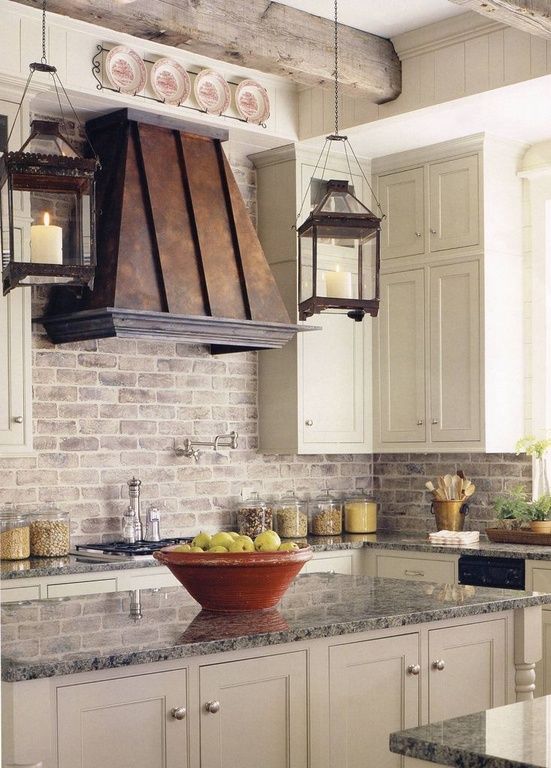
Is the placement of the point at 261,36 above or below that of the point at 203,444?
above

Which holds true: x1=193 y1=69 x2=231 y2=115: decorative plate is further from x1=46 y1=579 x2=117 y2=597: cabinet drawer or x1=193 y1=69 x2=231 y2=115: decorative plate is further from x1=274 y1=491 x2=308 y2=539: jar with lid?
x1=46 y1=579 x2=117 y2=597: cabinet drawer

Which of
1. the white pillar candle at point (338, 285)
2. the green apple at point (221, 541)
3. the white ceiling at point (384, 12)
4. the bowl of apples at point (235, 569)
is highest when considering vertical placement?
the white ceiling at point (384, 12)

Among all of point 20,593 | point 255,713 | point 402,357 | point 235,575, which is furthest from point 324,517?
point 255,713

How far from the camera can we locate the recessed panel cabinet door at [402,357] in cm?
590

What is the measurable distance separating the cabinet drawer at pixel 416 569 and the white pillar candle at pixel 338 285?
1911 mm

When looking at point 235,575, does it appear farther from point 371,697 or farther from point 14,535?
point 14,535

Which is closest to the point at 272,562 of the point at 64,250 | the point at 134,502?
the point at 64,250

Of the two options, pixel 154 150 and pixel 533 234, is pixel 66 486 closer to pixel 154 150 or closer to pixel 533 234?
pixel 154 150

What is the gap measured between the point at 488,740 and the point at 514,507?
12.3 ft

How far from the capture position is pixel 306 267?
381 centimetres

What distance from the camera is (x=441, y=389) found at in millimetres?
5789

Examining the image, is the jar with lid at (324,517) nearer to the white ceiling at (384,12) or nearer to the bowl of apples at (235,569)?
the white ceiling at (384,12)

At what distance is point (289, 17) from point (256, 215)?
1.35 m

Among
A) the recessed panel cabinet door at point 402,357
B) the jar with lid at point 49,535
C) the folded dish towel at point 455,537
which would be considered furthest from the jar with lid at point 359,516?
the jar with lid at point 49,535
